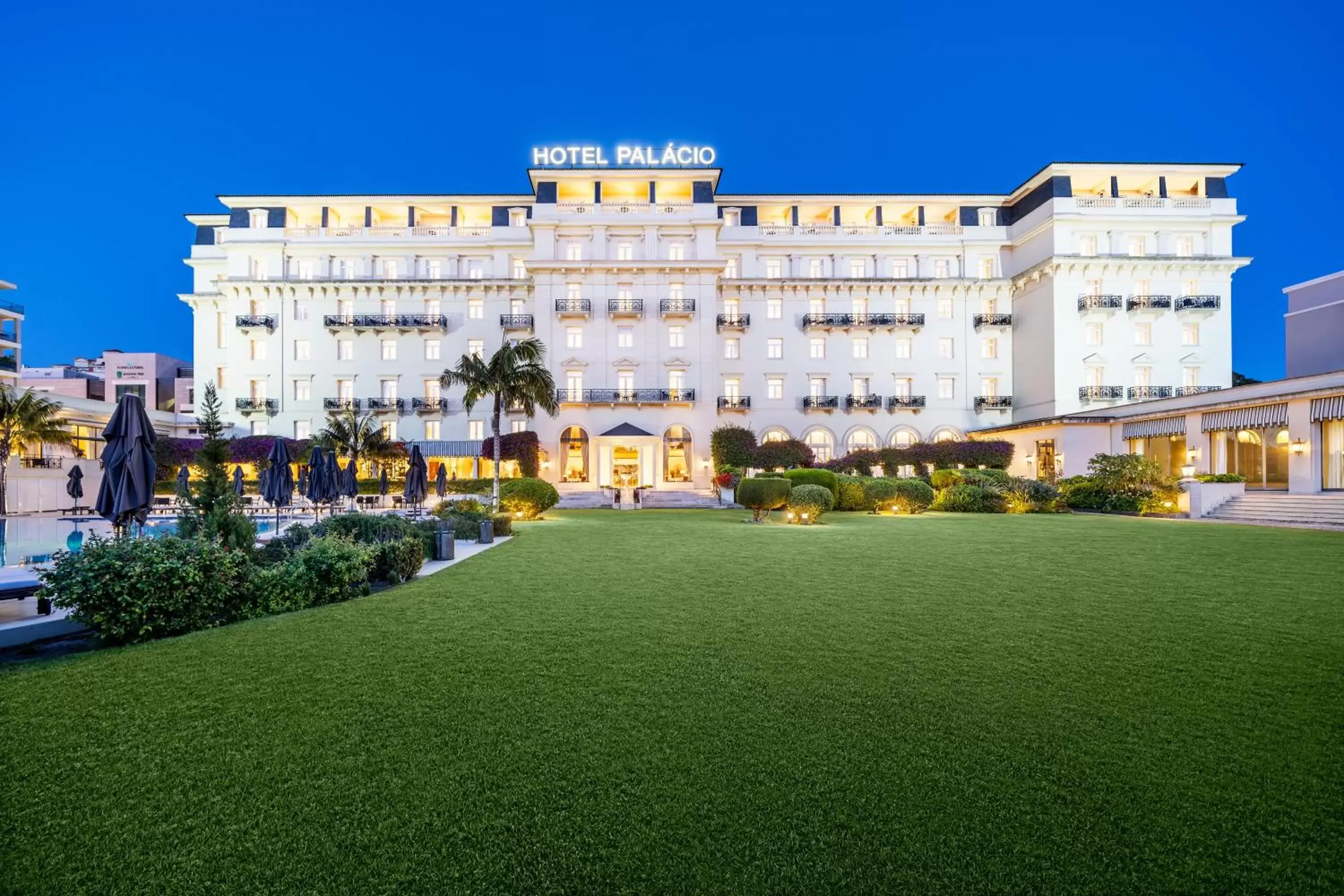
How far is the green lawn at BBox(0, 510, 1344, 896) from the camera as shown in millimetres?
2611

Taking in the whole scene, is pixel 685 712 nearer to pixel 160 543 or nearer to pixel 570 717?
pixel 570 717

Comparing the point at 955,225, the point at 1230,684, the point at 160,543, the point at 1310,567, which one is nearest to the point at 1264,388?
the point at 1310,567

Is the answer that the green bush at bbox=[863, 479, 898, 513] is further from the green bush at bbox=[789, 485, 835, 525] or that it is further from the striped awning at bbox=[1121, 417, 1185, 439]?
the striped awning at bbox=[1121, 417, 1185, 439]

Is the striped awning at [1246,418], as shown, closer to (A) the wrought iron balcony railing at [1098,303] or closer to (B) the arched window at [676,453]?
(A) the wrought iron balcony railing at [1098,303]

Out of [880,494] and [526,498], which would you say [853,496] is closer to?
[880,494]

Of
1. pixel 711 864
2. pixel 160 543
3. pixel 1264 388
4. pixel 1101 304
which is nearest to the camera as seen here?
pixel 711 864

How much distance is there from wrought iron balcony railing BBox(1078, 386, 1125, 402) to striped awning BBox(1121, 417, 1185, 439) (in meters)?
6.55

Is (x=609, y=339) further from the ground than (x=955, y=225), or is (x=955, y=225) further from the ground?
(x=955, y=225)

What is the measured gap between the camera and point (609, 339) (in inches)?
1411

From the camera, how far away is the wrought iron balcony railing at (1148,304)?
34.5 meters

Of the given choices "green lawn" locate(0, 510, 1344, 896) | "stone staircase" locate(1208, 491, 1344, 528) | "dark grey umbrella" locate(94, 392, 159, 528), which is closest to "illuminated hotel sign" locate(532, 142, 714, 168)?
"stone staircase" locate(1208, 491, 1344, 528)

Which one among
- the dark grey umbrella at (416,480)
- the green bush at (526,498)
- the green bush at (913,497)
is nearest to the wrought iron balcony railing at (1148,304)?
the green bush at (913,497)

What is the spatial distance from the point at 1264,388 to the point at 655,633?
27.6 m

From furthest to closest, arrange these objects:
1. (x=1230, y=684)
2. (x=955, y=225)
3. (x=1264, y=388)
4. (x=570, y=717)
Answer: (x=955, y=225), (x=1264, y=388), (x=1230, y=684), (x=570, y=717)
